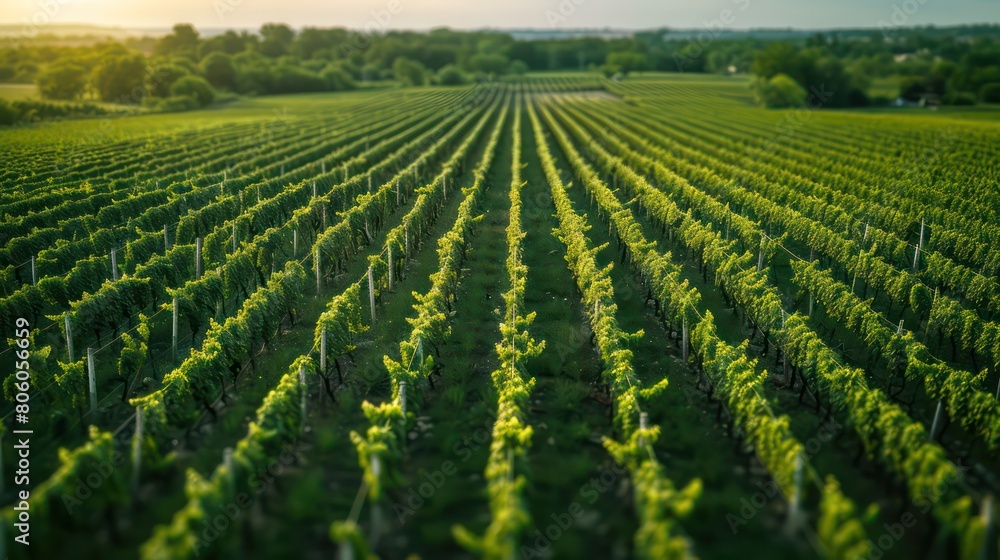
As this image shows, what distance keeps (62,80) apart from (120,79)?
26.2 ft

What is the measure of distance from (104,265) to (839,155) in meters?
40.0

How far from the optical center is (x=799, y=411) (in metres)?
12.0

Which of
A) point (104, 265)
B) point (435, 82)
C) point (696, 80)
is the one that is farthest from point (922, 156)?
point (435, 82)

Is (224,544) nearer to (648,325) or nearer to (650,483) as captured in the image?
(650,483)

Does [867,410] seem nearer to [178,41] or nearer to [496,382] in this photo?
[496,382]

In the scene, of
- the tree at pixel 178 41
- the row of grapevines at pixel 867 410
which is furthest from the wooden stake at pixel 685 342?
the tree at pixel 178 41

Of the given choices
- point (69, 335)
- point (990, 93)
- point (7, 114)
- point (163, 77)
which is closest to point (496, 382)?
point (69, 335)

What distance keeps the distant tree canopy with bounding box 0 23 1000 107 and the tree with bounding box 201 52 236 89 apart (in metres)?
0.19

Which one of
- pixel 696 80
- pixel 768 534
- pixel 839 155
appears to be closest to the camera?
pixel 768 534

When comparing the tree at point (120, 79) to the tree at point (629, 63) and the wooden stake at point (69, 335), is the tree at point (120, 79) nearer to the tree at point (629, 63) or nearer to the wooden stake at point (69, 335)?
the wooden stake at point (69, 335)

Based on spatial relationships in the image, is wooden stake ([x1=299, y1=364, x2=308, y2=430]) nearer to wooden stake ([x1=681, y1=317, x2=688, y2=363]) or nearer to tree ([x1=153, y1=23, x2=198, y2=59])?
wooden stake ([x1=681, y1=317, x2=688, y2=363])

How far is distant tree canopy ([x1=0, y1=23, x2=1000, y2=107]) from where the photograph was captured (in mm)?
101062

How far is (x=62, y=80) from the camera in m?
99.6

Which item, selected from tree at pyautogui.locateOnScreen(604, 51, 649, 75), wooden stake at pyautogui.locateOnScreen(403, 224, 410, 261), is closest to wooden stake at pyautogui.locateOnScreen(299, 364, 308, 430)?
wooden stake at pyautogui.locateOnScreen(403, 224, 410, 261)
